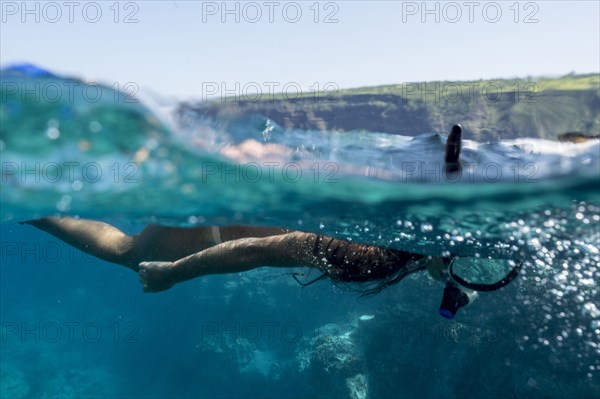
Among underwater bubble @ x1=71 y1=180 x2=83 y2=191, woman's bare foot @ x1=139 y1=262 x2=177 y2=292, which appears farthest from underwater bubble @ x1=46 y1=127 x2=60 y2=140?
woman's bare foot @ x1=139 y1=262 x2=177 y2=292

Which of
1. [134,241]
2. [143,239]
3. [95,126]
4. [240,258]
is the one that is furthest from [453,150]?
[134,241]

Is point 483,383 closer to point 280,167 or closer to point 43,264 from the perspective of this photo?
point 280,167

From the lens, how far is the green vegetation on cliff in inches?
253

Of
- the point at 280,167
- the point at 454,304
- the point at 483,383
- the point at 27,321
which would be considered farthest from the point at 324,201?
the point at 27,321

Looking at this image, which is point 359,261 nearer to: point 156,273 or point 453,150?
point 453,150

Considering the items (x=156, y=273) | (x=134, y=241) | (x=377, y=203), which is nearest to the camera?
(x=156, y=273)

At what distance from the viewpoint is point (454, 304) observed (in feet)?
19.0

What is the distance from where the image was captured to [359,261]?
648 centimetres

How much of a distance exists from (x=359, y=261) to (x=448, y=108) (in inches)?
143

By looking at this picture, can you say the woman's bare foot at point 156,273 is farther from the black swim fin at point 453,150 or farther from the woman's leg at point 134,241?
the black swim fin at point 453,150

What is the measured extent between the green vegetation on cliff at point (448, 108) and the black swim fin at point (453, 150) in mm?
1248

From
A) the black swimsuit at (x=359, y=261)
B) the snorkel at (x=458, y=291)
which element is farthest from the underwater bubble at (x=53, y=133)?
the snorkel at (x=458, y=291)

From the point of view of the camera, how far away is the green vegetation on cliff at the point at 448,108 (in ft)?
21.1

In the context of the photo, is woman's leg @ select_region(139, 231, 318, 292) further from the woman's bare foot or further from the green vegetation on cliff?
the green vegetation on cliff
